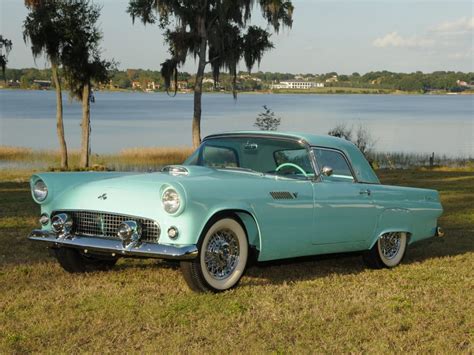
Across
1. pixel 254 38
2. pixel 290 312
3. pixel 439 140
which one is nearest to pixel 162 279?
pixel 290 312

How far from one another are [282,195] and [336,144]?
131cm

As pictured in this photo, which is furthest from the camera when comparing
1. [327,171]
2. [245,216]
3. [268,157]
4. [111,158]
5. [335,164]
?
[111,158]

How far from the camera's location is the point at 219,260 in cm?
659

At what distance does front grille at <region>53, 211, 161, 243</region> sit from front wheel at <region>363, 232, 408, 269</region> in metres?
2.77

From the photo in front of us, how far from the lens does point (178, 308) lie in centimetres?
607

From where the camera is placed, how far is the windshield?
7.62 meters

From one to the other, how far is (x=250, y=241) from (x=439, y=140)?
5180 centimetres

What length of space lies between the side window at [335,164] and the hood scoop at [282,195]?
77 cm

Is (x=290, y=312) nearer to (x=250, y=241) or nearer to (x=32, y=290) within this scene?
(x=250, y=241)

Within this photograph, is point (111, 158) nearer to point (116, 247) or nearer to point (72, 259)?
point (72, 259)

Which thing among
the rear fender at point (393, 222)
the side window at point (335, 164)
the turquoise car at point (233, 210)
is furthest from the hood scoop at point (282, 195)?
the rear fender at point (393, 222)

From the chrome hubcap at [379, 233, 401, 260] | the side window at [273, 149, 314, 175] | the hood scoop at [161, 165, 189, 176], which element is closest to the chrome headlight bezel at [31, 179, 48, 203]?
the hood scoop at [161, 165, 189, 176]

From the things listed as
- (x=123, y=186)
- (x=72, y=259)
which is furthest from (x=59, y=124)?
(x=123, y=186)

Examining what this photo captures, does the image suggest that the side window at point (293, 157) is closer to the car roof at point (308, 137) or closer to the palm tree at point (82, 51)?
the car roof at point (308, 137)
